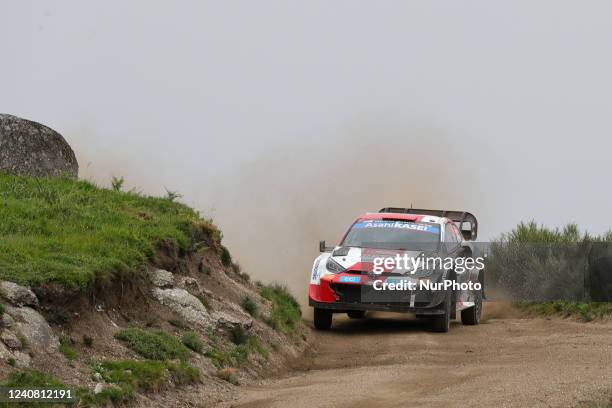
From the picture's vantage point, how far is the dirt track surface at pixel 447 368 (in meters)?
11.1

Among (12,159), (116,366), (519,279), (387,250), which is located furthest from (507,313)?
(116,366)

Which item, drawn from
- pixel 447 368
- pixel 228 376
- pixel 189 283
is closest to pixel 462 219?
pixel 189 283

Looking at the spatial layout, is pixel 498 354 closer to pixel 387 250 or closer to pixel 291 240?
pixel 387 250

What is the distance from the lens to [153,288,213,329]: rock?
14.5 metres

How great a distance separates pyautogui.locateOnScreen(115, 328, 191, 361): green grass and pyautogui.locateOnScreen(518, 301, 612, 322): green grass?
413 inches

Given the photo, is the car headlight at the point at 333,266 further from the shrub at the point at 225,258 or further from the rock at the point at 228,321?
the rock at the point at 228,321

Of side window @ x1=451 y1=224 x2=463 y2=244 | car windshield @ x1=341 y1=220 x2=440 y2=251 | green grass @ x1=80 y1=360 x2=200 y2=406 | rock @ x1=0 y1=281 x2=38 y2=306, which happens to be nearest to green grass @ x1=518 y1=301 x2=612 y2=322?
side window @ x1=451 y1=224 x2=463 y2=244

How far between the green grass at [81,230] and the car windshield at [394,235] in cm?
238

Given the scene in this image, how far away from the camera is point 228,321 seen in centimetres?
1505

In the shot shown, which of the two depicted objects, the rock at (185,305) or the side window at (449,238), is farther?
the side window at (449,238)

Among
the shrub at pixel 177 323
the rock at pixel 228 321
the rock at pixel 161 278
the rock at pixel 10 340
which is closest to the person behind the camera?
the rock at pixel 10 340

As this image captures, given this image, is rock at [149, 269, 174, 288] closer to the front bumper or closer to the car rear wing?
the front bumper

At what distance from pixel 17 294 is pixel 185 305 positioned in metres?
3.57

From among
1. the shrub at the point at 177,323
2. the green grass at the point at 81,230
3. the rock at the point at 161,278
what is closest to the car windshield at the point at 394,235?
the green grass at the point at 81,230
